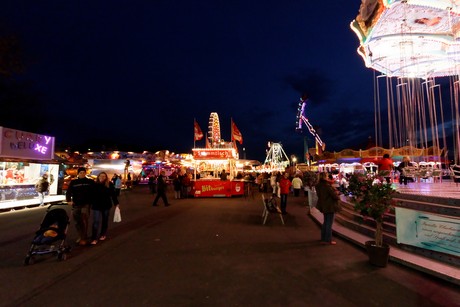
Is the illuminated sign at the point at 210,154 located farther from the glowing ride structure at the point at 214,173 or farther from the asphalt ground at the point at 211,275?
the asphalt ground at the point at 211,275

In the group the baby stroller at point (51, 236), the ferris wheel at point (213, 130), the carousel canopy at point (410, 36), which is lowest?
the baby stroller at point (51, 236)

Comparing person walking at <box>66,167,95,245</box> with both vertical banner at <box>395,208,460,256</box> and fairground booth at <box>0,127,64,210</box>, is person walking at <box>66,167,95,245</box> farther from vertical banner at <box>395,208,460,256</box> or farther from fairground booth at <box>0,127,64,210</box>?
fairground booth at <box>0,127,64,210</box>

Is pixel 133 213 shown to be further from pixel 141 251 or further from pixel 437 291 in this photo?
pixel 437 291

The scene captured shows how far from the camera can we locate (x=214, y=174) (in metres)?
20.4

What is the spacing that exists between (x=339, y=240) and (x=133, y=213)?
836 cm

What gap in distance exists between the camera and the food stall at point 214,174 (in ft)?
61.7

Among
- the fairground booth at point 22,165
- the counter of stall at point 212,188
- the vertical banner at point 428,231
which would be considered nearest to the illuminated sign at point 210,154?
the counter of stall at point 212,188

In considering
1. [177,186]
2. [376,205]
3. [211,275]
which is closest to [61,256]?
[211,275]

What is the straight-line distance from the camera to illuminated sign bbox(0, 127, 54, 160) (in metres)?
14.4

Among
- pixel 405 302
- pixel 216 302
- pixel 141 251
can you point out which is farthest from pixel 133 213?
pixel 405 302

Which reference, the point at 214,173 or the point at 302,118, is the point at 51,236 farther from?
the point at 302,118

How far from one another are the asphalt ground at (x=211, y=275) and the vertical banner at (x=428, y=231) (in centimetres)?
68

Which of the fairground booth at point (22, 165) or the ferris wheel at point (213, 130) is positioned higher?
the ferris wheel at point (213, 130)

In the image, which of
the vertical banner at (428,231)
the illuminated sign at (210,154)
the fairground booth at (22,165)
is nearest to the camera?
the vertical banner at (428,231)
